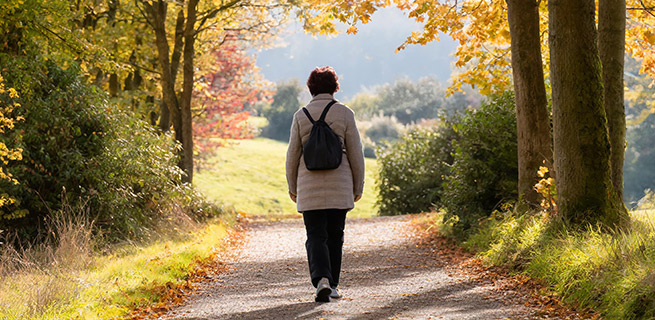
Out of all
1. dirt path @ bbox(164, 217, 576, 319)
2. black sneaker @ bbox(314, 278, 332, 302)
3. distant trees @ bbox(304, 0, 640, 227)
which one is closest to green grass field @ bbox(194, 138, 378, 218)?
distant trees @ bbox(304, 0, 640, 227)

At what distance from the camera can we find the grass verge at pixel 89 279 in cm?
600

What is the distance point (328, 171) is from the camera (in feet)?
21.7

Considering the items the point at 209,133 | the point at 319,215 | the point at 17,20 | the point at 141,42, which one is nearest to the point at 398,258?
the point at 319,215

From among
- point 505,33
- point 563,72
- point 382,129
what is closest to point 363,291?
point 563,72

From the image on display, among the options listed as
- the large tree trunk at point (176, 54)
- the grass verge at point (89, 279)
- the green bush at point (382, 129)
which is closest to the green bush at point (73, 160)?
the grass verge at point (89, 279)

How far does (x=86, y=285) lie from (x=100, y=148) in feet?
17.5

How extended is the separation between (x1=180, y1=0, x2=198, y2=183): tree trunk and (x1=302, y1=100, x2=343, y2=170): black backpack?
11405 millimetres

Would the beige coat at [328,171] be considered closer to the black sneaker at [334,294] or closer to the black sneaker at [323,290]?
the black sneaker at [323,290]

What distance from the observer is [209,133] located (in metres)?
32.8

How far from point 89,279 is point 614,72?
6.54 meters

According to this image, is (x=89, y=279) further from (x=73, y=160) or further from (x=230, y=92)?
(x=230, y=92)

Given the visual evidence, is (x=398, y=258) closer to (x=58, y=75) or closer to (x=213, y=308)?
(x=213, y=308)

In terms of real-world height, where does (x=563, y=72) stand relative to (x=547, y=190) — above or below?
above

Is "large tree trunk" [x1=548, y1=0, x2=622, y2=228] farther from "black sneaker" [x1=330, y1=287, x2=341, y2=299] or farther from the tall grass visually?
"black sneaker" [x1=330, y1=287, x2=341, y2=299]
